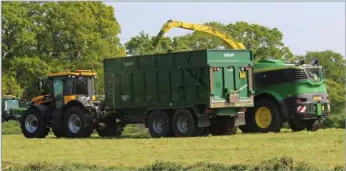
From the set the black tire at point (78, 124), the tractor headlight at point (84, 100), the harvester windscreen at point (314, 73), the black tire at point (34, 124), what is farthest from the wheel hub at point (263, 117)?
the black tire at point (34, 124)

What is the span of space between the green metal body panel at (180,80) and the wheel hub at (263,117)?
1454 millimetres

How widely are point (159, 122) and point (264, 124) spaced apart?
4153mm

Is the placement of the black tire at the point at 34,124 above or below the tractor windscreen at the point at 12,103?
below

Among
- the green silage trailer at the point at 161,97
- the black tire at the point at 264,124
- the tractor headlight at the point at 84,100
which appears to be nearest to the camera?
the green silage trailer at the point at 161,97

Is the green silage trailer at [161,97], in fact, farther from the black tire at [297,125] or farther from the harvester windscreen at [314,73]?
the black tire at [297,125]

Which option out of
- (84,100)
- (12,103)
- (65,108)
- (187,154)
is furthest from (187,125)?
(12,103)

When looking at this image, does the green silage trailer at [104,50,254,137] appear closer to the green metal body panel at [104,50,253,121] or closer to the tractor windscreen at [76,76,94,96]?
the green metal body panel at [104,50,253,121]

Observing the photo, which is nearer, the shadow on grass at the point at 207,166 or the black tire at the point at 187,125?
the shadow on grass at the point at 207,166

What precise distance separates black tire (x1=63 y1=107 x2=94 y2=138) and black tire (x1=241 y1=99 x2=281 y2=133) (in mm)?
5931

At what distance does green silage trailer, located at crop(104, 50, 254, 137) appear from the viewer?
77.9 ft

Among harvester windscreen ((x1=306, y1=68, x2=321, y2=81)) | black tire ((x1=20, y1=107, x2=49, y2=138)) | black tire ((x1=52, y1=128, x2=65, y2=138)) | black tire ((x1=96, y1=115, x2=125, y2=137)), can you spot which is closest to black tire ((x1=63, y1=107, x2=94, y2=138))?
black tire ((x1=52, y1=128, x2=65, y2=138))

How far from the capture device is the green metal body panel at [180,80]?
23.7m

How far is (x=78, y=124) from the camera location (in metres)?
26.4

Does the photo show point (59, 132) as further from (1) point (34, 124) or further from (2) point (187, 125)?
(2) point (187, 125)
